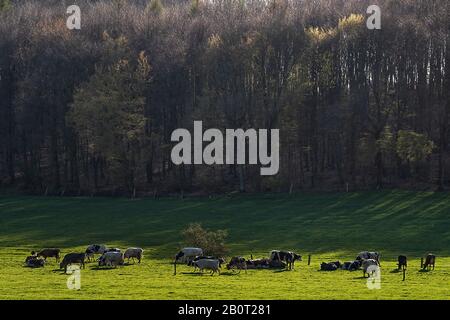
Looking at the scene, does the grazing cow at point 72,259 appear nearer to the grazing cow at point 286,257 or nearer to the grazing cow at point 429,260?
the grazing cow at point 286,257

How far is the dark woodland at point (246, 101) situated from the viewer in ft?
273

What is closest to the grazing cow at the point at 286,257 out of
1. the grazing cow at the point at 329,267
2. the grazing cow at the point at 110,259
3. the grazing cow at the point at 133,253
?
the grazing cow at the point at 329,267

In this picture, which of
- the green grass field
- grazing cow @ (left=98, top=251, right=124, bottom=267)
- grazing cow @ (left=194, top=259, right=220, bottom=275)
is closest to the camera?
the green grass field

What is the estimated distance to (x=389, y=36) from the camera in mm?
83312

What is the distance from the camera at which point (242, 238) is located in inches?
2283

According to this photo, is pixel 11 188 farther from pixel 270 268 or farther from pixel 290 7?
pixel 270 268

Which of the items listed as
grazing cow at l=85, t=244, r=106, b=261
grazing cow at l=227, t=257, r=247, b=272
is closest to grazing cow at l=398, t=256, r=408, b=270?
grazing cow at l=227, t=257, r=247, b=272

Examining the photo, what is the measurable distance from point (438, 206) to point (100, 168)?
42.2 meters

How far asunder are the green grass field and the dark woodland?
22.3ft

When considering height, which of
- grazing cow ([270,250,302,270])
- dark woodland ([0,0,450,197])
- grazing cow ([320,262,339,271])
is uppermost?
dark woodland ([0,0,450,197])

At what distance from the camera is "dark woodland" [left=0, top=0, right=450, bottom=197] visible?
83.2m

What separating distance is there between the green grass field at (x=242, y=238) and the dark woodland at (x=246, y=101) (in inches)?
267

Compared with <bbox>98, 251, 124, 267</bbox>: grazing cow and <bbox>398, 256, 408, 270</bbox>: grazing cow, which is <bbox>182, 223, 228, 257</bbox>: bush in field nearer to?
<bbox>98, 251, 124, 267</bbox>: grazing cow
